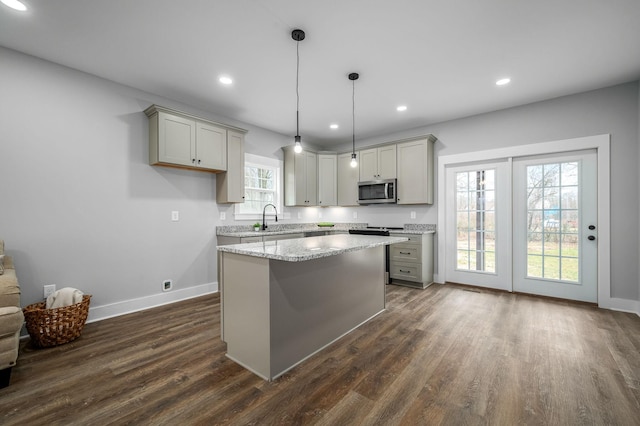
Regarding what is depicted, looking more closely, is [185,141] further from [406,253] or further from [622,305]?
[622,305]

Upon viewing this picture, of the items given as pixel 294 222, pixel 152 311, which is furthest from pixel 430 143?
pixel 152 311

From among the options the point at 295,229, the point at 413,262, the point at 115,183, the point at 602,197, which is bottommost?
the point at 413,262

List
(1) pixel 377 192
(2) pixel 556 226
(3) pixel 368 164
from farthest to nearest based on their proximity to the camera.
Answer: (3) pixel 368 164
(1) pixel 377 192
(2) pixel 556 226

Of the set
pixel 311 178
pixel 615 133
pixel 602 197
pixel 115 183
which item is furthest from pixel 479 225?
pixel 115 183

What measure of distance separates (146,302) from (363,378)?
111 inches

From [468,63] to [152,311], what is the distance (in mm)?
4430

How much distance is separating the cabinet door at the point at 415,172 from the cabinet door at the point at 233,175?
8.51 ft

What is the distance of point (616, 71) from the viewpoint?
293 cm

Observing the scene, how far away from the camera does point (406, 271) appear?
431 cm

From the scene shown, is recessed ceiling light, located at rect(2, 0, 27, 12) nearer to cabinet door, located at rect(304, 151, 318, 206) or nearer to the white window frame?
the white window frame

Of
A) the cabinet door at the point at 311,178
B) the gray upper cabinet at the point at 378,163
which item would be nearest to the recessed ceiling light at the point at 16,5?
the cabinet door at the point at 311,178

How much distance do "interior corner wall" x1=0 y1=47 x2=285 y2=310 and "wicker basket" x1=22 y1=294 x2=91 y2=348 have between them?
0.47 metres

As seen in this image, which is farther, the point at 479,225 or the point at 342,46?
the point at 479,225

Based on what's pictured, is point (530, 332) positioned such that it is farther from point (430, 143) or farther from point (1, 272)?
point (1, 272)
